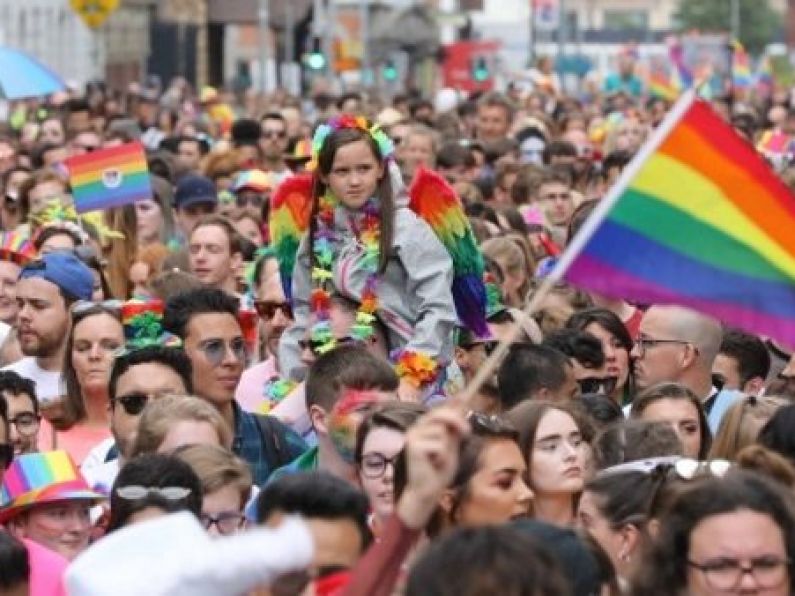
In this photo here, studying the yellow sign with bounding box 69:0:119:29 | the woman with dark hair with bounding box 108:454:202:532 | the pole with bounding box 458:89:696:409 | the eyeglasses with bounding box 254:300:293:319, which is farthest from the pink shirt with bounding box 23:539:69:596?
the yellow sign with bounding box 69:0:119:29

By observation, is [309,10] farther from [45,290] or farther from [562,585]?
[562,585]

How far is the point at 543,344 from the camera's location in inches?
497

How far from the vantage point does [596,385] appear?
13.0 metres

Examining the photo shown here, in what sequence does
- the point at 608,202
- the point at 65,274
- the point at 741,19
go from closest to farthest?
the point at 608,202, the point at 65,274, the point at 741,19

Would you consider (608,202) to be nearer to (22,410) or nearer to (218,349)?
(22,410)

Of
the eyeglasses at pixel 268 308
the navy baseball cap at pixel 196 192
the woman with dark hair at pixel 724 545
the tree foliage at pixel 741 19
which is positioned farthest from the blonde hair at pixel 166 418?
the tree foliage at pixel 741 19

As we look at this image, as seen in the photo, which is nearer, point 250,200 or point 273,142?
point 250,200

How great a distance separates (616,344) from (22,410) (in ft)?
8.67

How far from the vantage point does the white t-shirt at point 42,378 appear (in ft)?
42.3

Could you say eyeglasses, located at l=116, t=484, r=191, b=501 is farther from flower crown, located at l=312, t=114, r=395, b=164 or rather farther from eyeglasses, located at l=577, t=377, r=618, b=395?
flower crown, located at l=312, t=114, r=395, b=164

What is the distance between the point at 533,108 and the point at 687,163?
27.4 metres

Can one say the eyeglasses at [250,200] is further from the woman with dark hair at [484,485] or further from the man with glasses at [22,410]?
the woman with dark hair at [484,485]

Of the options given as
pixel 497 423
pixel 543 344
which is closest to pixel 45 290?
pixel 543 344

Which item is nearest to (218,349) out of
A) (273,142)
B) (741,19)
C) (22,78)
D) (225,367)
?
(225,367)
